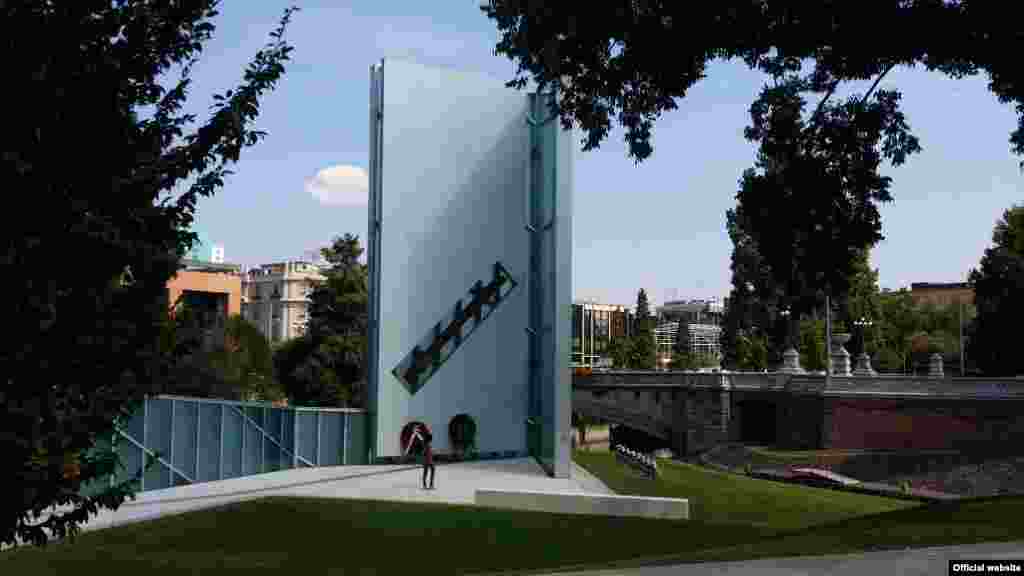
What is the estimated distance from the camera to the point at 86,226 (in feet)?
24.8

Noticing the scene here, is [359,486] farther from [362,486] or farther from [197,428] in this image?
[197,428]

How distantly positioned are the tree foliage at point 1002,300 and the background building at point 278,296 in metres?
110

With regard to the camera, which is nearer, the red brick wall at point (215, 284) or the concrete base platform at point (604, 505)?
the concrete base platform at point (604, 505)

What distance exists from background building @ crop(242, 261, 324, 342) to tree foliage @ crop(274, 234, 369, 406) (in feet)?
332

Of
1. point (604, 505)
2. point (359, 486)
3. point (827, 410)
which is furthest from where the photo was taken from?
point (827, 410)

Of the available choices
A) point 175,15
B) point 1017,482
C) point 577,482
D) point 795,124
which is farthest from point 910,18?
point 1017,482

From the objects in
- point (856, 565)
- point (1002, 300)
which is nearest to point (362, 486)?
point (856, 565)

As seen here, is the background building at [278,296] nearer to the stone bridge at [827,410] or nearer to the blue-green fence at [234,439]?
the stone bridge at [827,410]

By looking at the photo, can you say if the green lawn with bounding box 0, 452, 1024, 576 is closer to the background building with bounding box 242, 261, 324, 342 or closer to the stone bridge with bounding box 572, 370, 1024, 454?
the stone bridge with bounding box 572, 370, 1024, 454

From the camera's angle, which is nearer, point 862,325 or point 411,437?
point 411,437

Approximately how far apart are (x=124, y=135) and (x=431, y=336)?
26.0 m

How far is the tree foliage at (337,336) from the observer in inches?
2240

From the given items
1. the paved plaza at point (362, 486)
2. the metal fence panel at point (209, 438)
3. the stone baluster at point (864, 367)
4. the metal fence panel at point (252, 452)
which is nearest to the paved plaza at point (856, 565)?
the paved plaza at point (362, 486)

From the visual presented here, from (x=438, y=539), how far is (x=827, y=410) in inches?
1639
